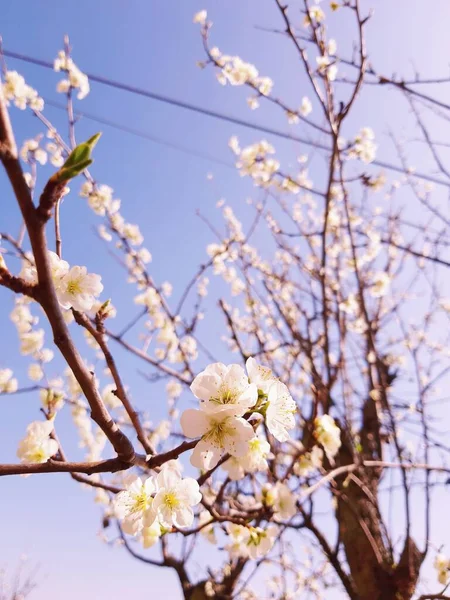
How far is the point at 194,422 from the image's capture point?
3.21 ft

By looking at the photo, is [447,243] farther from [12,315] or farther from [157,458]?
[12,315]

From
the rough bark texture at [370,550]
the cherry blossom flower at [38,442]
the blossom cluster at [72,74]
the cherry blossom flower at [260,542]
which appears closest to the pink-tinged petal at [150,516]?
the cherry blossom flower at [38,442]

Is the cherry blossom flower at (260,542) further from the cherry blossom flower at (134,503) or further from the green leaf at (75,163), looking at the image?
the green leaf at (75,163)

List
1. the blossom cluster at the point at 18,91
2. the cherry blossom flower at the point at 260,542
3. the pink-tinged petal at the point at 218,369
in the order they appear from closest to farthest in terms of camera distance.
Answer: the pink-tinged petal at the point at 218,369, the cherry blossom flower at the point at 260,542, the blossom cluster at the point at 18,91

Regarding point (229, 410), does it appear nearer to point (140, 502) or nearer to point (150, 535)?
point (140, 502)

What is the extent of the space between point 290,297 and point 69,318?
3842 millimetres

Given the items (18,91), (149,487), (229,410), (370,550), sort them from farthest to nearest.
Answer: (18,91) → (370,550) → (149,487) → (229,410)

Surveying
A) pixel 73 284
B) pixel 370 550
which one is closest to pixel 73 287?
pixel 73 284

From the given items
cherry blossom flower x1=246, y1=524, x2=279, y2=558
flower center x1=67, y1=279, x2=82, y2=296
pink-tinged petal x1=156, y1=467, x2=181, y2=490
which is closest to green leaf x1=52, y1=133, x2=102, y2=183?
flower center x1=67, y1=279, x2=82, y2=296

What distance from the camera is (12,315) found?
4148 millimetres

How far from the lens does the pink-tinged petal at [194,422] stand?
3.21 ft

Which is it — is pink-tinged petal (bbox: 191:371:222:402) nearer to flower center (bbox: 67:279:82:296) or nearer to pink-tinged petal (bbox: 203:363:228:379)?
pink-tinged petal (bbox: 203:363:228:379)

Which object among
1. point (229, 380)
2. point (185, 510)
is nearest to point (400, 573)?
point (185, 510)

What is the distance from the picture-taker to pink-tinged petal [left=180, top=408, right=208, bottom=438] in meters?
0.98
